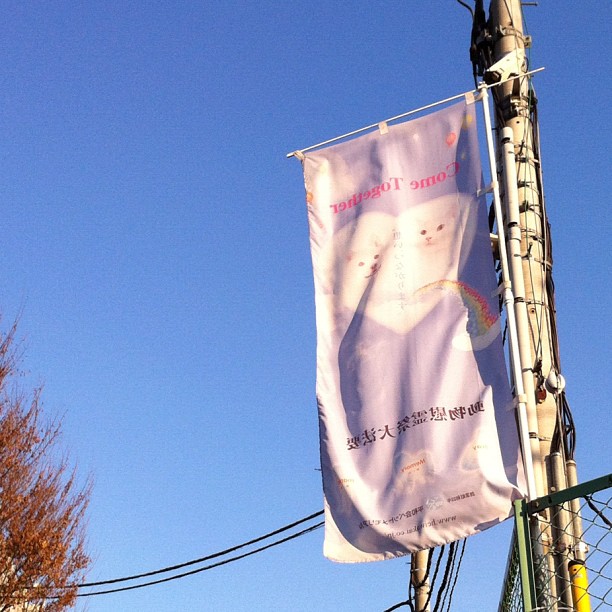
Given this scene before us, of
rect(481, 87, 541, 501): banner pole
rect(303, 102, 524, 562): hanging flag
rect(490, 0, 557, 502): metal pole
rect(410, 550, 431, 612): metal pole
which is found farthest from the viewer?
rect(410, 550, 431, 612): metal pole

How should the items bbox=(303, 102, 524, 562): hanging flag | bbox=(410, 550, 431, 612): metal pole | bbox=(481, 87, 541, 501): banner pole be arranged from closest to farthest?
bbox=(481, 87, 541, 501): banner pole, bbox=(303, 102, 524, 562): hanging flag, bbox=(410, 550, 431, 612): metal pole

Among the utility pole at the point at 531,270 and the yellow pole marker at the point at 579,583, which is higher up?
the utility pole at the point at 531,270

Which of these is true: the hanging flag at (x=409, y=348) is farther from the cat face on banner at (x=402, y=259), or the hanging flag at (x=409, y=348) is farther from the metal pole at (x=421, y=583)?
the metal pole at (x=421, y=583)

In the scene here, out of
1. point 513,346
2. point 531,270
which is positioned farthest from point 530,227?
point 513,346

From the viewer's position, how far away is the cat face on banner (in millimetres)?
4789

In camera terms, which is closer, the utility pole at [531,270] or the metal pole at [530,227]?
the utility pole at [531,270]

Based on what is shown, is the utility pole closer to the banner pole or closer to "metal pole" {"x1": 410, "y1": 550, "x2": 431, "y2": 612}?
the banner pole

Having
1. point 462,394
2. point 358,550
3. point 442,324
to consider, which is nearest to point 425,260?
point 442,324

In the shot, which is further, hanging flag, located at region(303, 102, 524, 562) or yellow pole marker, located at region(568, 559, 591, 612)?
hanging flag, located at region(303, 102, 524, 562)

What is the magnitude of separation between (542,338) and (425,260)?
87 cm

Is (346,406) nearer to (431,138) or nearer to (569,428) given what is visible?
(569,428)

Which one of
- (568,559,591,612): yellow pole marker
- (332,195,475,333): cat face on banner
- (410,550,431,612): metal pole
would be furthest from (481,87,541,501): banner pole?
(410,550,431,612): metal pole

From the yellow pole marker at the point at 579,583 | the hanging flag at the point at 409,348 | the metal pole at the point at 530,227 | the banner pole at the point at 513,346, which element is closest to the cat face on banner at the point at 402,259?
the hanging flag at the point at 409,348

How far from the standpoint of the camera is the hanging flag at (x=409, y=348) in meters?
4.29
